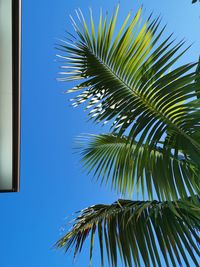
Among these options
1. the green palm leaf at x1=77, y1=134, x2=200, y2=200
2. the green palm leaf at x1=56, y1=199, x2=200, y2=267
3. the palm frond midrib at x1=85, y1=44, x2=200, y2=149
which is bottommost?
the green palm leaf at x1=56, y1=199, x2=200, y2=267

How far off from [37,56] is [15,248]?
7.19 metres

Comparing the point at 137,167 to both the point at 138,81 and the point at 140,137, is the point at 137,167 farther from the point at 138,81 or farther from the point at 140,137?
the point at 138,81

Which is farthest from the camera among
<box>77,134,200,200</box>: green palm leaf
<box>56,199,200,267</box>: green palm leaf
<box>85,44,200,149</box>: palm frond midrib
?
<box>56,199,200,267</box>: green palm leaf

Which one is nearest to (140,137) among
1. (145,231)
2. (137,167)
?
(137,167)

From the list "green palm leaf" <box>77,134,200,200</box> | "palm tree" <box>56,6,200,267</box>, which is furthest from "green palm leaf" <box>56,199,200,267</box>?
"green palm leaf" <box>77,134,200,200</box>

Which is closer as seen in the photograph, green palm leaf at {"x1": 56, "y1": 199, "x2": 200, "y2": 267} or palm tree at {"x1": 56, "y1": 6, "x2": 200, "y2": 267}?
palm tree at {"x1": 56, "y1": 6, "x2": 200, "y2": 267}

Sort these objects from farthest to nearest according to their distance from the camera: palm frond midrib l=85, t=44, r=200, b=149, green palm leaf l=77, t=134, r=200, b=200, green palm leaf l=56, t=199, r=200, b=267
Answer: green palm leaf l=56, t=199, r=200, b=267 → green palm leaf l=77, t=134, r=200, b=200 → palm frond midrib l=85, t=44, r=200, b=149

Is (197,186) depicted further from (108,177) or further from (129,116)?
(108,177)

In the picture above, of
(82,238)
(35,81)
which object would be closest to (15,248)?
(35,81)

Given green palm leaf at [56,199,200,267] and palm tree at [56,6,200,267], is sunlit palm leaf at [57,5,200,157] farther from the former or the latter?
green palm leaf at [56,199,200,267]

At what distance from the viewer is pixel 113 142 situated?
3213 mm

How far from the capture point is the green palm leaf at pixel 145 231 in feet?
8.70

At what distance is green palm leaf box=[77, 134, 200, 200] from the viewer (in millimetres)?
2424

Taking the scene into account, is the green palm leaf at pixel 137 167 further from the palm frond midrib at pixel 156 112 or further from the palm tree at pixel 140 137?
the palm frond midrib at pixel 156 112
